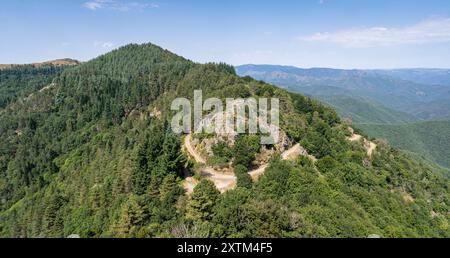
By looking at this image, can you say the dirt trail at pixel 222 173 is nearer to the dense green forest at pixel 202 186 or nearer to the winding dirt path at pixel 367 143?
the dense green forest at pixel 202 186

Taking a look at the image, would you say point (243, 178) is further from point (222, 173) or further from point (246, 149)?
point (246, 149)

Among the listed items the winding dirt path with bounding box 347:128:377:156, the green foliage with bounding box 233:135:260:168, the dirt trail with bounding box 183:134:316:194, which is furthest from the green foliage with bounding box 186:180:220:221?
the winding dirt path with bounding box 347:128:377:156

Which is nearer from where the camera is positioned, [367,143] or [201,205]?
[201,205]

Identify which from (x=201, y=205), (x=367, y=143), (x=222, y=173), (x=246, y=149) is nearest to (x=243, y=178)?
(x=222, y=173)

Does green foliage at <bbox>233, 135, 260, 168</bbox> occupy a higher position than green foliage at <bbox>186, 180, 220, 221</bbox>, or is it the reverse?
green foliage at <bbox>233, 135, 260, 168</bbox>

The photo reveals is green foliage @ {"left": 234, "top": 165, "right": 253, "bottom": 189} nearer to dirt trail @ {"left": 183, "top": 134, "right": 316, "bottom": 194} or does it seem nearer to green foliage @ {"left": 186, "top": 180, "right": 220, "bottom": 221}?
dirt trail @ {"left": 183, "top": 134, "right": 316, "bottom": 194}
